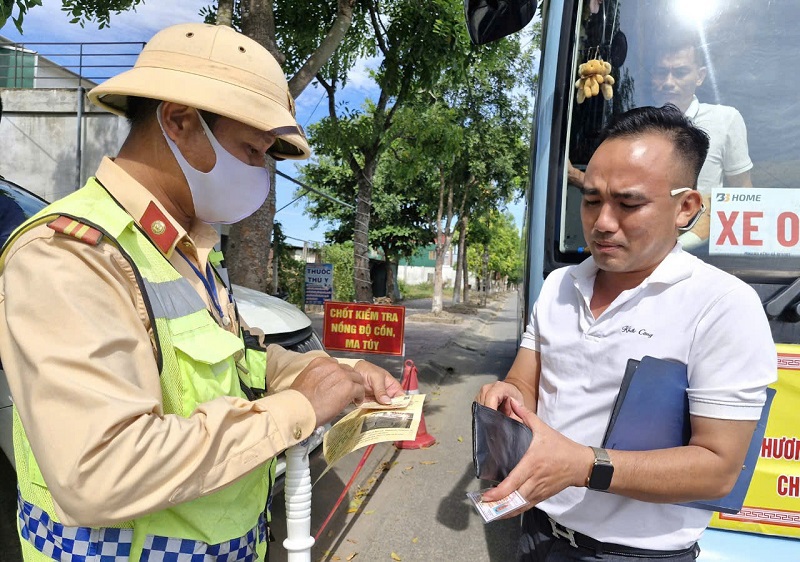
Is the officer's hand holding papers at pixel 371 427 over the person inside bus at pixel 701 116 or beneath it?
beneath

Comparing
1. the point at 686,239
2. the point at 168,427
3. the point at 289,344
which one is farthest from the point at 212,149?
the point at 289,344

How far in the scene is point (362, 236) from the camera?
8.68 metres

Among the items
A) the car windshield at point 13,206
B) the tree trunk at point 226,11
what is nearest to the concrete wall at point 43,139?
the tree trunk at point 226,11

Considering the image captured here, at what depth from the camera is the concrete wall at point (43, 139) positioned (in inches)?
436

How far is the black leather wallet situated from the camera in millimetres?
1250

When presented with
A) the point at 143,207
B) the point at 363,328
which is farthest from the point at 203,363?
the point at 363,328

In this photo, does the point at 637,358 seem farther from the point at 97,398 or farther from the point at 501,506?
the point at 97,398

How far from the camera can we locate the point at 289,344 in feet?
12.0

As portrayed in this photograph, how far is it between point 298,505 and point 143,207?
2.86 feet

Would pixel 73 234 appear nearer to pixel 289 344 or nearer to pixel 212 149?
pixel 212 149

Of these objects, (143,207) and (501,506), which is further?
(143,207)

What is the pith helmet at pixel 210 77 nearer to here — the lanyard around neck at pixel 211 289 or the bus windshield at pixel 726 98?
the lanyard around neck at pixel 211 289

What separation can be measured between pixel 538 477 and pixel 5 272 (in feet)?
3.89

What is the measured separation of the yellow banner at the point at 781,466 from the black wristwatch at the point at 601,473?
1234 mm
